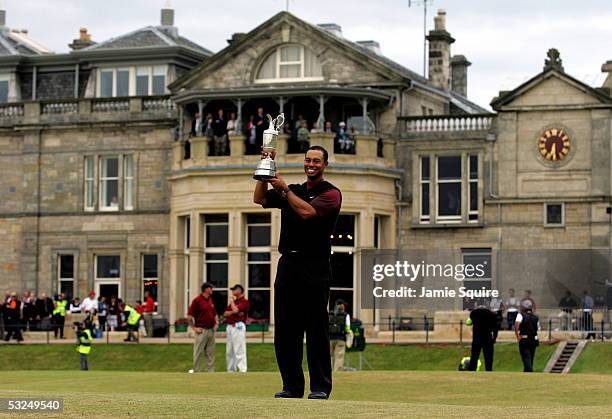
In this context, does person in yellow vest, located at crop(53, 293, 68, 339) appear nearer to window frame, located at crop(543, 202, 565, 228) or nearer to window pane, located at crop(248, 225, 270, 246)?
window pane, located at crop(248, 225, 270, 246)

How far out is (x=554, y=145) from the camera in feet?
163

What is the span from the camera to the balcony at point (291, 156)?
164ft

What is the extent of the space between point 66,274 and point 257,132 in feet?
30.6

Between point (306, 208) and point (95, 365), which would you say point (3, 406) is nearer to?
point (306, 208)

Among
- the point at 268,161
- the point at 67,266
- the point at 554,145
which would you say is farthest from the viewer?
the point at 67,266

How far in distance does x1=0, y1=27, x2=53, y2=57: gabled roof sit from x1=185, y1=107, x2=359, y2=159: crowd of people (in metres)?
11.0

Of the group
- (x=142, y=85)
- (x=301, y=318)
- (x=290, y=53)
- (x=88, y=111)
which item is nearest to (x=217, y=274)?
(x=290, y=53)

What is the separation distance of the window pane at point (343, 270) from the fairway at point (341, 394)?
1020 inches

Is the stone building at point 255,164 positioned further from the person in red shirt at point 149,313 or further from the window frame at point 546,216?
the person in red shirt at point 149,313

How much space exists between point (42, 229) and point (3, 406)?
4336 cm

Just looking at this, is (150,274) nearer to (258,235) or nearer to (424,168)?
(258,235)

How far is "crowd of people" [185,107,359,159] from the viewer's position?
50284 millimetres

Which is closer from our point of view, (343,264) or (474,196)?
(343,264)

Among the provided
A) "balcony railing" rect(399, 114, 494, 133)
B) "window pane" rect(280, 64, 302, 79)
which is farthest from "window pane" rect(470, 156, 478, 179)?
"window pane" rect(280, 64, 302, 79)
